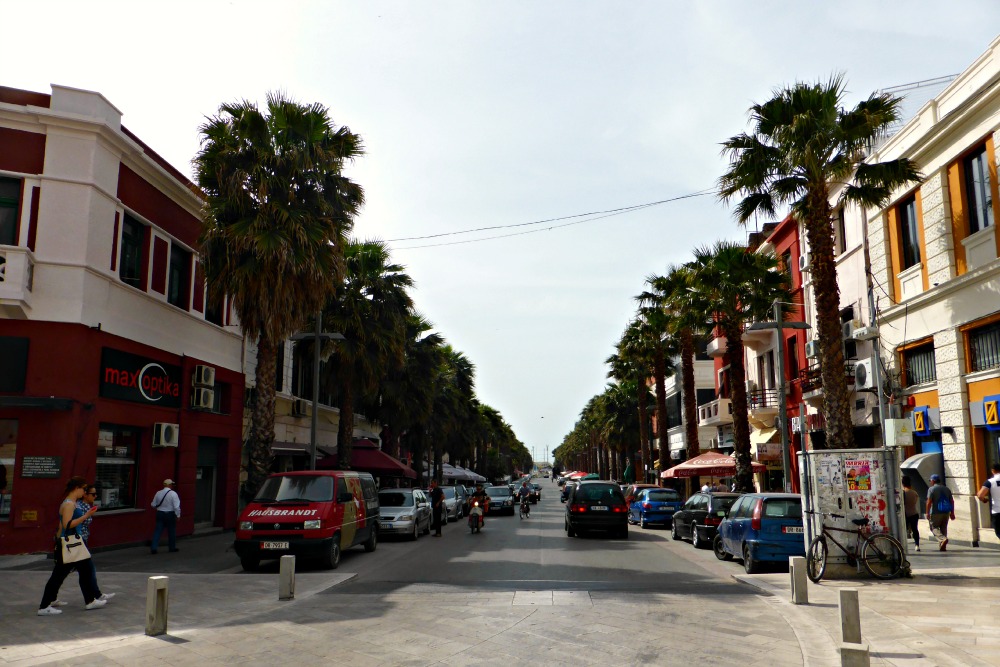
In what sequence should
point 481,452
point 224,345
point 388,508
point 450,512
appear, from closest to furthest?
point 388,508 < point 224,345 < point 450,512 < point 481,452

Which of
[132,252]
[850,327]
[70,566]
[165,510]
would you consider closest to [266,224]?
[132,252]

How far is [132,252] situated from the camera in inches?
775

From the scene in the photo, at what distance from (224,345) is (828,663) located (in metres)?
21.4

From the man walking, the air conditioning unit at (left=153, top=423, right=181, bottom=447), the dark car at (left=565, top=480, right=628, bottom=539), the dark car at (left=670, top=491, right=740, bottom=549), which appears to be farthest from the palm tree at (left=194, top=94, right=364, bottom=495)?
the man walking

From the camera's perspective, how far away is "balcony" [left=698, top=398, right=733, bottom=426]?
134 feet

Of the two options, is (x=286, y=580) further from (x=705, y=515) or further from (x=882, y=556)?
(x=705, y=515)

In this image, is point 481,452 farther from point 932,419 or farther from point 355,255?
point 932,419

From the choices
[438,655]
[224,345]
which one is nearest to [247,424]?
[224,345]

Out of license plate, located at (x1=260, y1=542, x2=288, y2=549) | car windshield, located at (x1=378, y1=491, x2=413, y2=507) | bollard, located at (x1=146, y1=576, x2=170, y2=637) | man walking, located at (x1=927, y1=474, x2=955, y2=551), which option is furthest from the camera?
car windshield, located at (x1=378, y1=491, x2=413, y2=507)

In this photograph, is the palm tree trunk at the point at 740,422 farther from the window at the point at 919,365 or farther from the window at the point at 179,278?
the window at the point at 179,278

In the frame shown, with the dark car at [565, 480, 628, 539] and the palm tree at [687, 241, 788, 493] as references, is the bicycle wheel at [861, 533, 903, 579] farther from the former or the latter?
the palm tree at [687, 241, 788, 493]

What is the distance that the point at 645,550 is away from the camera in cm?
1914

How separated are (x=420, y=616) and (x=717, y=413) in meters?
34.4

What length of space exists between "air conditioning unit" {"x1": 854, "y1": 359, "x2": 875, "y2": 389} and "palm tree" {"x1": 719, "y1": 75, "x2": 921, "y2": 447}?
284 inches
